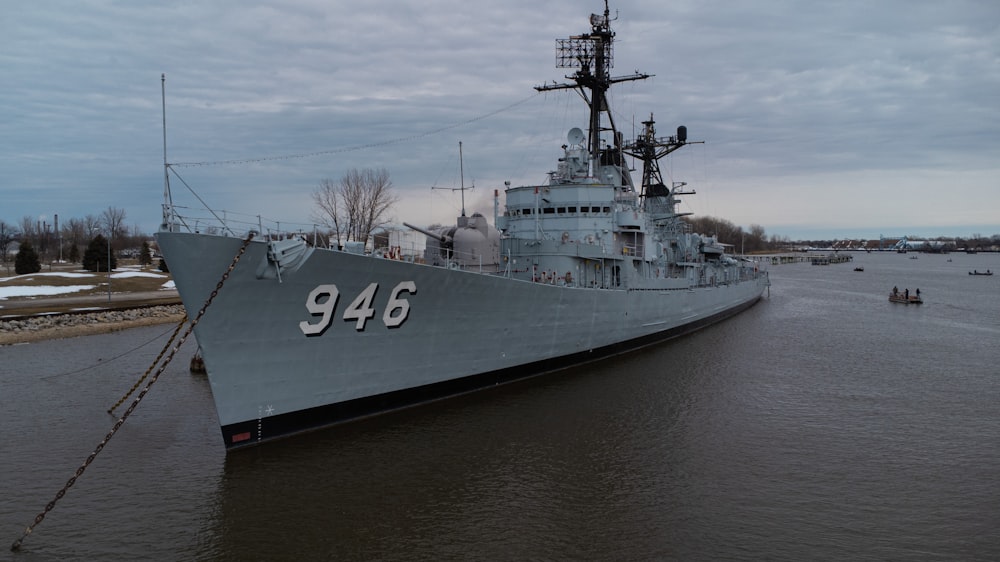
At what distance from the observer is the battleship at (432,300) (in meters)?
8.73

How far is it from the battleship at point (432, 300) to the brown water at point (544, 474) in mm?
716

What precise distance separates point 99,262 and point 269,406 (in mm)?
39576

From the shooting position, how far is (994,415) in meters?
12.4

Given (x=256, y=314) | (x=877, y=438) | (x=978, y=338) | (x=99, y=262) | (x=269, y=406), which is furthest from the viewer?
(x=99, y=262)

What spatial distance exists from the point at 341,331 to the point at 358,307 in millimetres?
502

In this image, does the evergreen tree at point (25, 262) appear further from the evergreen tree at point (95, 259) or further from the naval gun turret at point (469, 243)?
the naval gun turret at point (469, 243)

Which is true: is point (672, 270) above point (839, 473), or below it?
above

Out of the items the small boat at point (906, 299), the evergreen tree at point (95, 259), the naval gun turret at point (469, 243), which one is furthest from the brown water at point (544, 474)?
the evergreen tree at point (95, 259)

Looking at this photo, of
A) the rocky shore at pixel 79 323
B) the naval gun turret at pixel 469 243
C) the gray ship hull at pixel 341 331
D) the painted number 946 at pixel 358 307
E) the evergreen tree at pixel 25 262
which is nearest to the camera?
the gray ship hull at pixel 341 331

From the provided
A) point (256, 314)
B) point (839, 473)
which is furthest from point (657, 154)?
point (256, 314)

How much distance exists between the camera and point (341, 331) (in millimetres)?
9898

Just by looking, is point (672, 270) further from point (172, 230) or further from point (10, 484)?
point (10, 484)

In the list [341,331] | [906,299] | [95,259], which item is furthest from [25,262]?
[906,299]

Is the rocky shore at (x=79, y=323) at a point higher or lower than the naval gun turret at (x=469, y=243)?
lower
